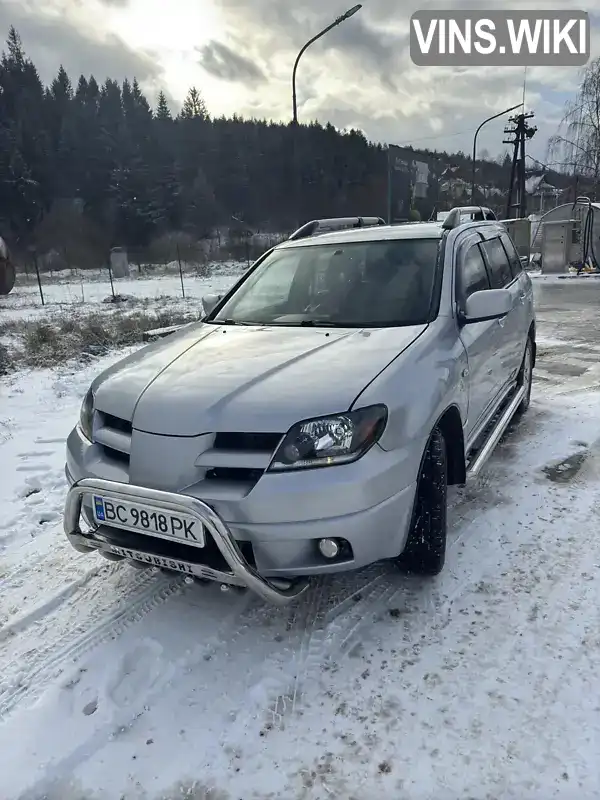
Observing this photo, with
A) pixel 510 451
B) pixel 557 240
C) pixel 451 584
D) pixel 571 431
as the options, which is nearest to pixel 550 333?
pixel 571 431

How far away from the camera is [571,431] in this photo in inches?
195

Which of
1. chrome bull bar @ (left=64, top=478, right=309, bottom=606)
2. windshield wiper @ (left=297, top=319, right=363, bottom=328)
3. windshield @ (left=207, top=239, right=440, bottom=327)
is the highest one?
windshield @ (left=207, top=239, right=440, bottom=327)

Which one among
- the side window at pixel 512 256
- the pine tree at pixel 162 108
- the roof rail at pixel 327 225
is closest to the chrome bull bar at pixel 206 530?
the roof rail at pixel 327 225

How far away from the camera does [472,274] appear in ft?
12.4

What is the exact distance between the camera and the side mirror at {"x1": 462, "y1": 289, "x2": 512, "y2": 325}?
316 centimetres

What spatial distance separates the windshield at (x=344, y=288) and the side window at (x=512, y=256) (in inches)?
66.8

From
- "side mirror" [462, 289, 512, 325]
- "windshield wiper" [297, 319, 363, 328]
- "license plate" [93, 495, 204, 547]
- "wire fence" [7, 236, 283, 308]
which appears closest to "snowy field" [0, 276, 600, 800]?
"license plate" [93, 495, 204, 547]

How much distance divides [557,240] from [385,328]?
844 inches

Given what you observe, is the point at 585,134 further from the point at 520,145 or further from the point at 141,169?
the point at 141,169

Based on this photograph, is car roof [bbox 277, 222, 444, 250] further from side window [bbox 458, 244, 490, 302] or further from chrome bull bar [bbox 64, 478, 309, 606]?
chrome bull bar [bbox 64, 478, 309, 606]

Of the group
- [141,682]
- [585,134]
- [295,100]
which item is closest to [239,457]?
[141,682]

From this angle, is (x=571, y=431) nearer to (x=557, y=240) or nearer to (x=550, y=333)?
(x=550, y=333)

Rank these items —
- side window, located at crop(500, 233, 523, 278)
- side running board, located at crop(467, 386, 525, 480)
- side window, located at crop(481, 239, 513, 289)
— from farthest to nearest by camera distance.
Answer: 1. side window, located at crop(500, 233, 523, 278)
2. side window, located at crop(481, 239, 513, 289)
3. side running board, located at crop(467, 386, 525, 480)

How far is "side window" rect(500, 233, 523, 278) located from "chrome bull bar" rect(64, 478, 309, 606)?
373cm
